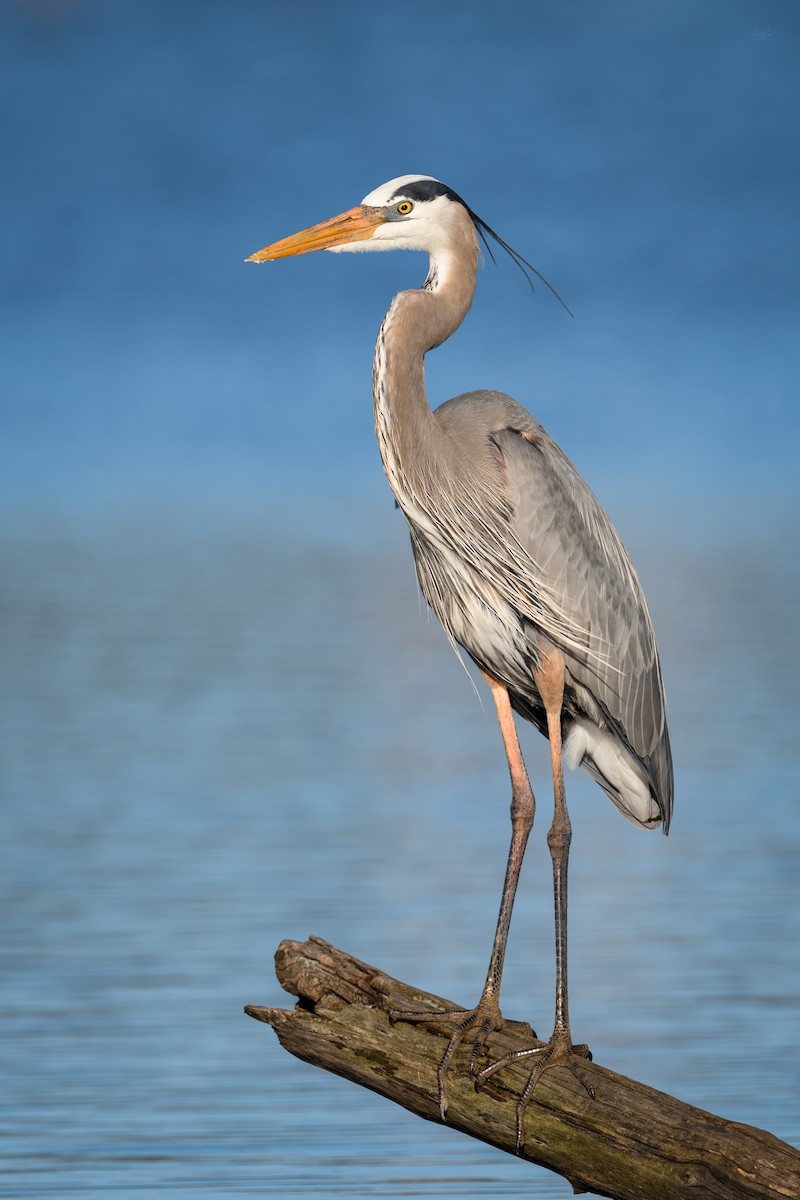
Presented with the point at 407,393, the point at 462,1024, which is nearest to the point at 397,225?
the point at 407,393

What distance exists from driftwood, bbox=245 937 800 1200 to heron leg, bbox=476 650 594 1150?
0.02 meters

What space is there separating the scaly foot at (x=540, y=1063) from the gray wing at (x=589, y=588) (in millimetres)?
1084

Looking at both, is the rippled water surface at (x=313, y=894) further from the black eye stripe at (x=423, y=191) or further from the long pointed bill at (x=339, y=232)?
the black eye stripe at (x=423, y=191)

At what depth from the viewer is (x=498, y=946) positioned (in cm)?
473

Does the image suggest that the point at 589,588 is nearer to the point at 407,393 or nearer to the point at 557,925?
the point at 407,393

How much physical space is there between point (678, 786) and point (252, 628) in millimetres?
7893

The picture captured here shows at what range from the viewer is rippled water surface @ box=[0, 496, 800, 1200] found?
18.3 ft

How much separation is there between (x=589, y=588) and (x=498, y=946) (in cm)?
98

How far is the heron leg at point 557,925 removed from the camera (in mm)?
4055

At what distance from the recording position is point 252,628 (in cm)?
1767

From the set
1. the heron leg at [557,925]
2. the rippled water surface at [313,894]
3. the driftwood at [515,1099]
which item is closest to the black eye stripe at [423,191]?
the heron leg at [557,925]

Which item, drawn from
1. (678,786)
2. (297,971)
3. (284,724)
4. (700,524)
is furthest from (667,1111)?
(700,524)

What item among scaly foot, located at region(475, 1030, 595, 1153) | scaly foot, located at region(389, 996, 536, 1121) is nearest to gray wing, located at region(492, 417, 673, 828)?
scaly foot, located at region(389, 996, 536, 1121)

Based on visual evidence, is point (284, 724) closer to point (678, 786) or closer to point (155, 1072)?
point (678, 786)
